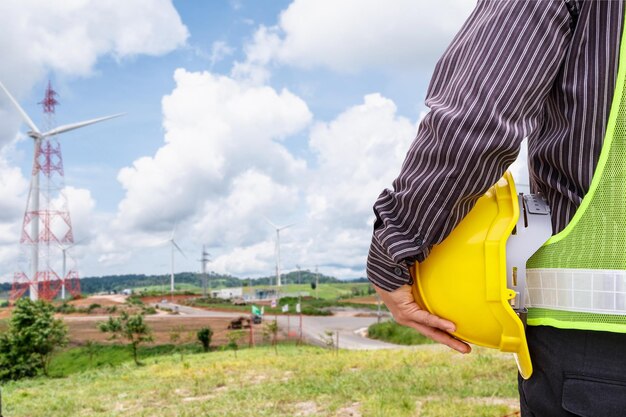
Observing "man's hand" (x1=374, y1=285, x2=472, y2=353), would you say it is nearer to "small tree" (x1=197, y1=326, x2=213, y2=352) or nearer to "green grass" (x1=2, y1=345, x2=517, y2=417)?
"green grass" (x1=2, y1=345, x2=517, y2=417)

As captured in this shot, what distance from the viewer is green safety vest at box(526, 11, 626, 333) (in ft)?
3.07

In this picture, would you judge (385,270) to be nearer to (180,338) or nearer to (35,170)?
(180,338)

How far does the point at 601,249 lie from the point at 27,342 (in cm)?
1691

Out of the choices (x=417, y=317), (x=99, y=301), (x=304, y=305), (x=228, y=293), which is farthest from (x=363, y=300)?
(x=417, y=317)

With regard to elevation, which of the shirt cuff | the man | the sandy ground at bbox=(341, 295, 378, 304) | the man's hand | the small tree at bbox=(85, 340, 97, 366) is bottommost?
the sandy ground at bbox=(341, 295, 378, 304)

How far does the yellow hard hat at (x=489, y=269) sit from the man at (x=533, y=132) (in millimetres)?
37

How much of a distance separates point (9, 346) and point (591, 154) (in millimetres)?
16926

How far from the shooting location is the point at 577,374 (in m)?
0.93

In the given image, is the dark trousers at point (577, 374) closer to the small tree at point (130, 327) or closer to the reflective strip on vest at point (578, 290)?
the reflective strip on vest at point (578, 290)

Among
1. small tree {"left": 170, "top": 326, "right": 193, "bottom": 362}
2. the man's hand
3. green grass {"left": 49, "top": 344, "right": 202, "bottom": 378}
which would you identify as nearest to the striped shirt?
the man's hand

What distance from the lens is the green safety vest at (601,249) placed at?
0.93 meters

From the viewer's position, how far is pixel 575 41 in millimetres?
998

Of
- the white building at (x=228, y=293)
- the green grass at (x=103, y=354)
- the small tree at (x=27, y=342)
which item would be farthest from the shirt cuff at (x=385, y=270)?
the white building at (x=228, y=293)

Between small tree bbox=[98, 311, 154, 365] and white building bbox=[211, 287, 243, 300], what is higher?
small tree bbox=[98, 311, 154, 365]
